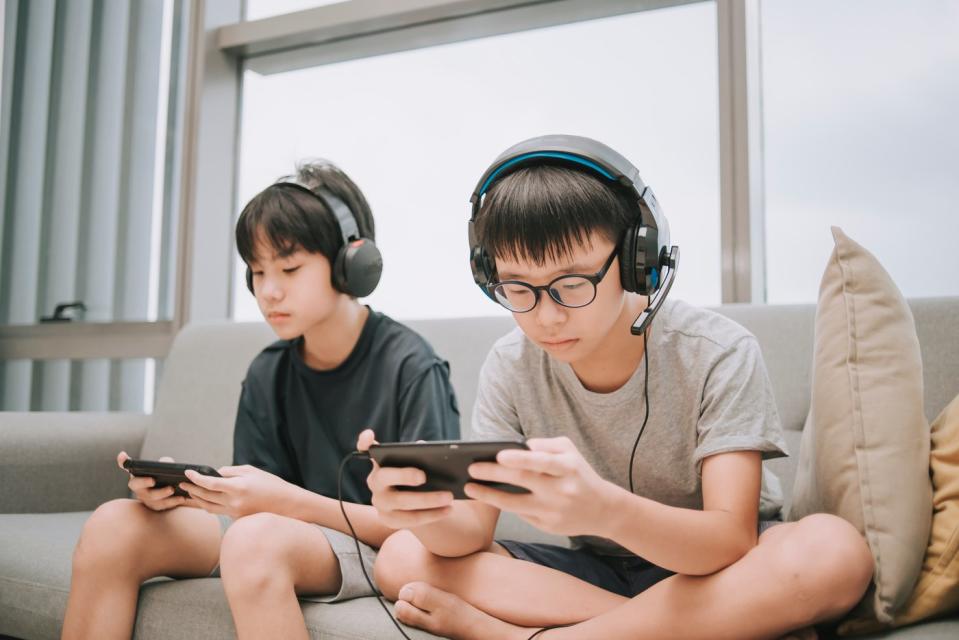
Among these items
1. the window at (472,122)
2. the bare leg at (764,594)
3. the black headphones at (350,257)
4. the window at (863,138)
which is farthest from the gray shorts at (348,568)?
the window at (863,138)

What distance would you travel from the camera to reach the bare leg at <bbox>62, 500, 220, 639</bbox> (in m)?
1.13

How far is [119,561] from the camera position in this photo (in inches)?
44.9

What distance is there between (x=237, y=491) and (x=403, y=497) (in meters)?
0.34

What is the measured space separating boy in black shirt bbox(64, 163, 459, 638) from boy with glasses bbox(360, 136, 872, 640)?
14cm

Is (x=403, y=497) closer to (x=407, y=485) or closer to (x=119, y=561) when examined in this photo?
(x=407, y=485)

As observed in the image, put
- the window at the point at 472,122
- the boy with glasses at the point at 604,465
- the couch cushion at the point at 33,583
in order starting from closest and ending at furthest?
the boy with glasses at the point at 604,465
the couch cushion at the point at 33,583
the window at the point at 472,122

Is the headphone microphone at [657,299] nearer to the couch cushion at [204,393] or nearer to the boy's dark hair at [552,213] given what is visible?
the boy's dark hair at [552,213]

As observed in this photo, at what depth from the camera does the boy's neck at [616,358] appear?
113 cm

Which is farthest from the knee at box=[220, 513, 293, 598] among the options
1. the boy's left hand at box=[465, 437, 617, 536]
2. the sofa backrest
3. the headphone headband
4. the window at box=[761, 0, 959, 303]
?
the window at box=[761, 0, 959, 303]

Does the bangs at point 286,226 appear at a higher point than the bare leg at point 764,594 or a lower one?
higher

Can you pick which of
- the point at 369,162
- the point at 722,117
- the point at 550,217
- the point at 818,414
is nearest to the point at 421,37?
the point at 369,162

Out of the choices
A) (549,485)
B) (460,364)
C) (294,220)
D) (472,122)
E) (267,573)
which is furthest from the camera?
(472,122)

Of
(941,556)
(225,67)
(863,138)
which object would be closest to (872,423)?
(941,556)

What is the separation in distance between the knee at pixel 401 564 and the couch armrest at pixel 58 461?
100 centimetres
